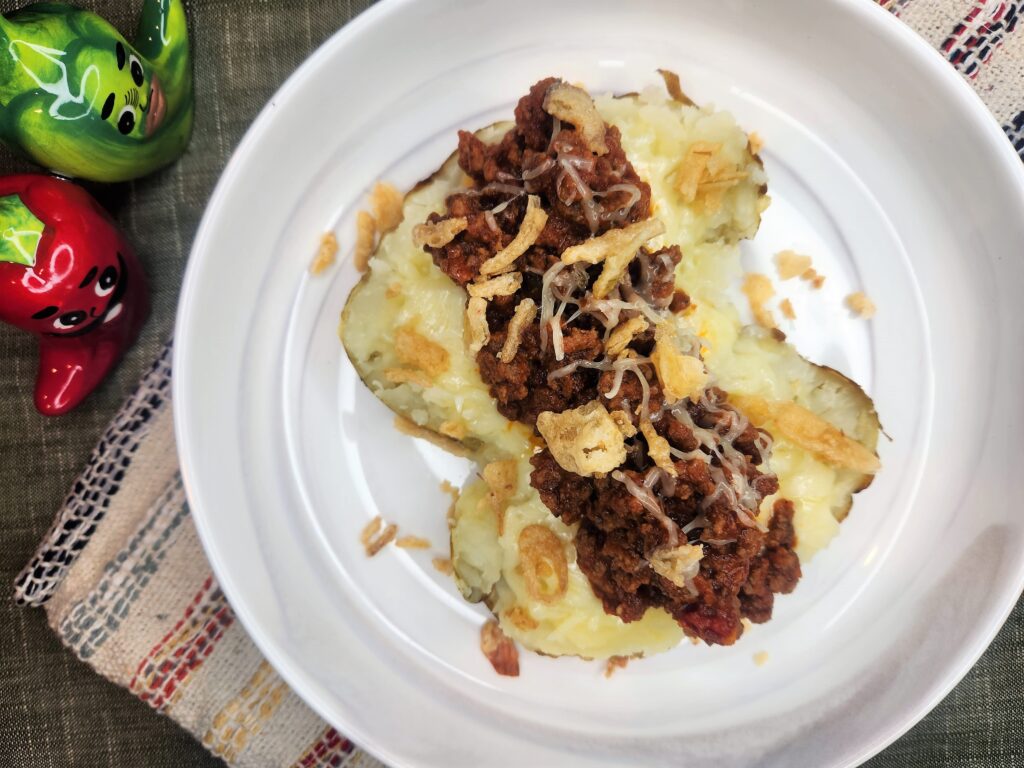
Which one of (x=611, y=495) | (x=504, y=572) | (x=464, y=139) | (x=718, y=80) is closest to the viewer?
(x=611, y=495)

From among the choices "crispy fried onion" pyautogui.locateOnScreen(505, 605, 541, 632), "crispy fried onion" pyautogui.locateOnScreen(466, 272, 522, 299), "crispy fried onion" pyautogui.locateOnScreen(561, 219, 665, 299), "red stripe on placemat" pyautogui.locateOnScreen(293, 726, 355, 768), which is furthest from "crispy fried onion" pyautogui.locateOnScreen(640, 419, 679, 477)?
"red stripe on placemat" pyautogui.locateOnScreen(293, 726, 355, 768)

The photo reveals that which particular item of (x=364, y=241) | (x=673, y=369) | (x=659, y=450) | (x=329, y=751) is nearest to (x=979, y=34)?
(x=673, y=369)

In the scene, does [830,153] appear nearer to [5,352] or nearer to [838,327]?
[838,327]

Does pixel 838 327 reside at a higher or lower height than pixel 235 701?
higher

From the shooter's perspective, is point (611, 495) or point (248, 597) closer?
point (611, 495)

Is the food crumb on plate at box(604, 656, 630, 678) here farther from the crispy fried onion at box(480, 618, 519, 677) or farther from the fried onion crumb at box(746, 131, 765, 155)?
the fried onion crumb at box(746, 131, 765, 155)

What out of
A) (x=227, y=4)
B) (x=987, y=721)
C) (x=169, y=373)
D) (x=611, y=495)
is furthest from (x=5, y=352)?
(x=987, y=721)

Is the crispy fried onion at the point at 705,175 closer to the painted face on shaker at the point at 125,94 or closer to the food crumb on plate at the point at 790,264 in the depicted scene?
the food crumb on plate at the point at 790,264
